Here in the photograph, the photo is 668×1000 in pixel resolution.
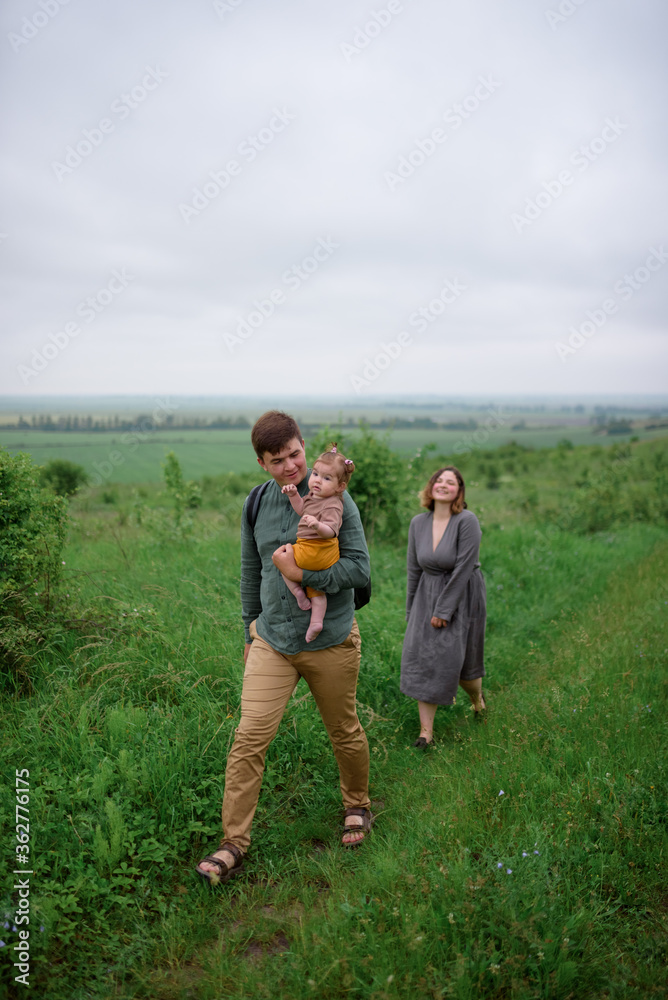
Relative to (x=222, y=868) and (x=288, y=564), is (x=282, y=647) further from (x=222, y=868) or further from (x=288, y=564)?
(x=222, y=868)

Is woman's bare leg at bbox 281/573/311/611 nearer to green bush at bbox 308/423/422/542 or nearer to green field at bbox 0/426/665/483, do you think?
green field at bbox 0/426/665/483

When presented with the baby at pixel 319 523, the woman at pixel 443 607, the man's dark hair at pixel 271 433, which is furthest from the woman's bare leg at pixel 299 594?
the woman at pixel 443 607

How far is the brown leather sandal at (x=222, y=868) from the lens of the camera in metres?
2.91

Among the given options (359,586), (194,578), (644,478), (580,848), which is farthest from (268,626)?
(644,478)

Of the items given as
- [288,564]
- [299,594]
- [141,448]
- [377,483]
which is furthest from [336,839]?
[141,448]

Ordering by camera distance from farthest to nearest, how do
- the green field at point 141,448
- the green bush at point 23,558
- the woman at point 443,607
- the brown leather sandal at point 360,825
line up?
the green field at point 141,448 → the woman at point 443,607 → the green bush at point 23,558 → the brown leather sandal at point 360,825

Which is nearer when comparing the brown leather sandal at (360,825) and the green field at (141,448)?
the brown leather sandal at (360,825)

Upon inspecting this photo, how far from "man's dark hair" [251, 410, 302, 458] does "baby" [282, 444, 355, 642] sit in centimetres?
20

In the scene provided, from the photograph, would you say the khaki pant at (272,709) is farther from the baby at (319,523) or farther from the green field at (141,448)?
the green field at (141,448)

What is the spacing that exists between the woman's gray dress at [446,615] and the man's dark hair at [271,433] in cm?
209

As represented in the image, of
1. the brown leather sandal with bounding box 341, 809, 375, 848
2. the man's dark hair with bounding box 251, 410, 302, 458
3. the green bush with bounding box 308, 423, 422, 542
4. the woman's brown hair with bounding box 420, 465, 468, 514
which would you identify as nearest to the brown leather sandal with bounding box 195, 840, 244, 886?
the brown leather sandal with bounding box 341, 809, 375, 848

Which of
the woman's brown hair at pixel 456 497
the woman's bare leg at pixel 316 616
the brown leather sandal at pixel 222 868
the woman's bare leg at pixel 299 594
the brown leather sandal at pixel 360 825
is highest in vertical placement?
the woman's brown hair at pixel 456 497

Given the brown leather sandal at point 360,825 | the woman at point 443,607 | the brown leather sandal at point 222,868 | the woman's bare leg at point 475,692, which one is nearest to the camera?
the brown leather sandal at point 222,868

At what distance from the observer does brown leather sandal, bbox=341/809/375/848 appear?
131 inches
